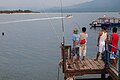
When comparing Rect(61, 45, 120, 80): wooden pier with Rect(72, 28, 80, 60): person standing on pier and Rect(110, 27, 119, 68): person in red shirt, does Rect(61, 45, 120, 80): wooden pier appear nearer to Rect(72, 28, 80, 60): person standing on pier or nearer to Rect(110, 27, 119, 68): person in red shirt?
Rect(110, 27, 119, 68): person in red shirt

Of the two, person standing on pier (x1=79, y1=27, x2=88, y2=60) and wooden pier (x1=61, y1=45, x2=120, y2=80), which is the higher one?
person standing on pier (x1=79, y1=27, x2=88, y2=60)

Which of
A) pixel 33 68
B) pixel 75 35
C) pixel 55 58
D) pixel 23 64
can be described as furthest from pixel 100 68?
pixel 55 58

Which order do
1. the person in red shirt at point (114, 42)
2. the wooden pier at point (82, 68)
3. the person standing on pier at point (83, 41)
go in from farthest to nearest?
the person standing on pier at point (83, 41) < the wooden pier at point (82, 68) < the person in red shirt at point (114, 42)

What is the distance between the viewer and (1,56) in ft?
111

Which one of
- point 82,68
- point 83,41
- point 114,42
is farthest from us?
point 83,41

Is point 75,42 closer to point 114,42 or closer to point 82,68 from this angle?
point 82,68

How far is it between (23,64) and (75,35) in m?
15.0

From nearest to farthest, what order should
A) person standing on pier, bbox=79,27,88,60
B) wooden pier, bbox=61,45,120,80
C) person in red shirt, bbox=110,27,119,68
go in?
person in red shirt, bbox=110,27,119,68
wooden pier, bbox=61,45,120,80
person standing on pier, bbox=79,27,88,60

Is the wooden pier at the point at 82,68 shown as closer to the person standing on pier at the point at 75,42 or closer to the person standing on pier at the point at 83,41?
the person standing on pier at the point at 75,42

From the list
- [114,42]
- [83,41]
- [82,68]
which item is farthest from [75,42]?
[114,42]

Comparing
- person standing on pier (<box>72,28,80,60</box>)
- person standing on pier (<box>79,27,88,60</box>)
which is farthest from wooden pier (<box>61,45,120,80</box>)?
person standing on pier (<box>79,27,88,60</box>)

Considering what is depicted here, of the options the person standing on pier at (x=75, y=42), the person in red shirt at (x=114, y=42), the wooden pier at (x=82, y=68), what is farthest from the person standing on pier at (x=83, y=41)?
the person in red shirt at (x=114, y=42)

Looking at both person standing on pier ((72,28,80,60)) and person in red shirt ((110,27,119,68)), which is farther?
person standing on pier ((72,28,80,60))

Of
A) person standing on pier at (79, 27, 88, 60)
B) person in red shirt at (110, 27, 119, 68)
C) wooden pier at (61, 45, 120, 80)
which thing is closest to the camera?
person in red shirt at (110, 27, 119, 68)
